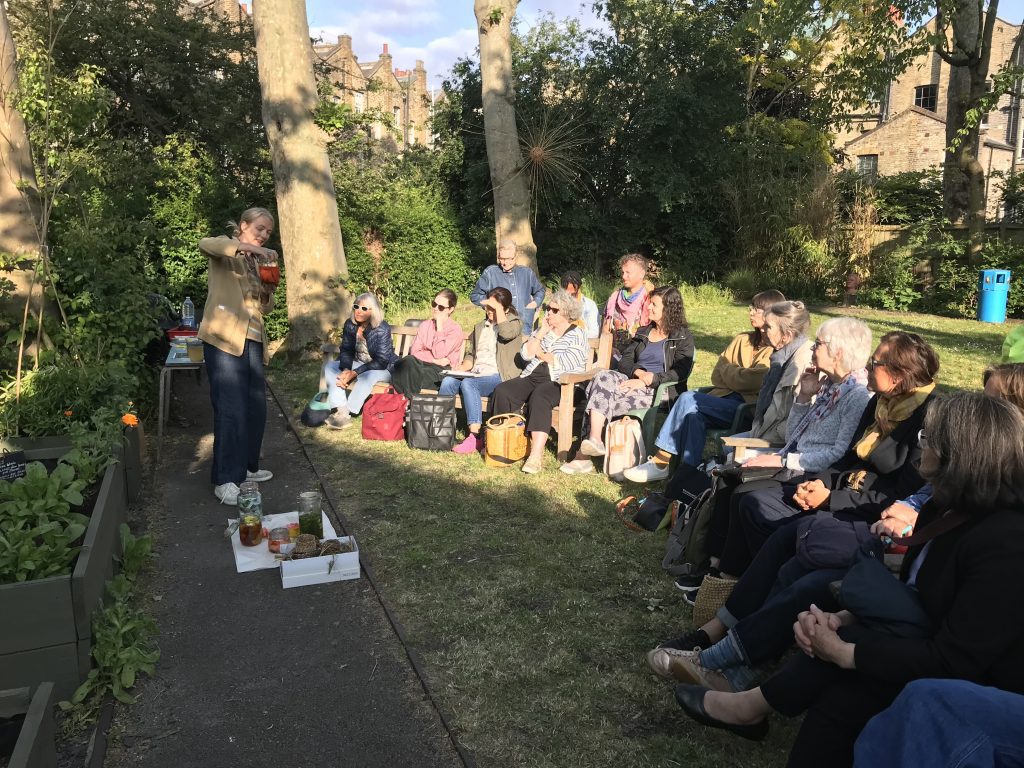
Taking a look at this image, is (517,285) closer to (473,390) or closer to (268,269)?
(473,390)

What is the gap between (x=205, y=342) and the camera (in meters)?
5.12

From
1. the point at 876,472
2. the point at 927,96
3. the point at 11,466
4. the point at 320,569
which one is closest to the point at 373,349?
the point at 320,569

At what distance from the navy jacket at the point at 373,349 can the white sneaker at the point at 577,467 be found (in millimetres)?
2081

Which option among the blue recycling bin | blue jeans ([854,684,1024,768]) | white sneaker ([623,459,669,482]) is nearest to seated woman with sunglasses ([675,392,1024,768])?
blue jeans ([854,684,1024,768])

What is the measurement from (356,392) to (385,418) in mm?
639

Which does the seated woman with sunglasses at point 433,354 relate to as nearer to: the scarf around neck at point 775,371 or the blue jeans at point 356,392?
the blue jeans at point 356,392

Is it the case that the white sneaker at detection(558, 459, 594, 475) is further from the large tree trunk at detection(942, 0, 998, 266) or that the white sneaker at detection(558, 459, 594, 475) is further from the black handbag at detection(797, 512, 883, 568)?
the large tree trunk at detection(942, 0, 998, 266)

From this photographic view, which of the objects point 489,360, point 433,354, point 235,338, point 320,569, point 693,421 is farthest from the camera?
point 433,354

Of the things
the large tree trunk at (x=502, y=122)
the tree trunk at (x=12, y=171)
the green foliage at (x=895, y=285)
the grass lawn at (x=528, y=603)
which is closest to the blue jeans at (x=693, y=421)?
the grass lawn at (x=528, y=603)

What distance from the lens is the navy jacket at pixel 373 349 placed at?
7.13 meters

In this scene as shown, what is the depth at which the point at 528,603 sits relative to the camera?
3881 mm

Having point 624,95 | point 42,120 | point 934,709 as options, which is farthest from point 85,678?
point 624,95

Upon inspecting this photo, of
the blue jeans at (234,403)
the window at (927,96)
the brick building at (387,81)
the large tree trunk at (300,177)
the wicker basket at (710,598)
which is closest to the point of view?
the wicker basket at (710,598)

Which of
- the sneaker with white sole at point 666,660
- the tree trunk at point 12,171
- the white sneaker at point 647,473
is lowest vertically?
the sneaker with white sole at point 666,660
